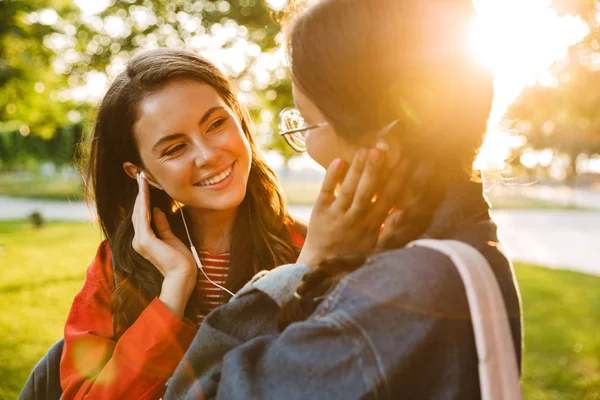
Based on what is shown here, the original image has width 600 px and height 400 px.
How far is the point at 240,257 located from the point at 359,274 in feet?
4.20

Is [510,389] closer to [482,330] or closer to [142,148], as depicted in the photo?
[482,330]

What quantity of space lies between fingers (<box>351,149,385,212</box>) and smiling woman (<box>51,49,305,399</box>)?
0.81 meters

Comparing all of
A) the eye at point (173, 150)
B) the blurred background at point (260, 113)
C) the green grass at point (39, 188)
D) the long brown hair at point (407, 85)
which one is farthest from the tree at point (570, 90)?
the green grass at point (39, 188)

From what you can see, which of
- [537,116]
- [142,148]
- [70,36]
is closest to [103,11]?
[70,36]

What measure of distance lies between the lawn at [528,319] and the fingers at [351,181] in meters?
2.23

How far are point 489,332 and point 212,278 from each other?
154 cm

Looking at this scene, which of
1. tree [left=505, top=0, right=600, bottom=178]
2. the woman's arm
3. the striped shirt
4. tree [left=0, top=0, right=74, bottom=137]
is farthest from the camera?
tree [left=0, top=0, right=74, bottom=137]

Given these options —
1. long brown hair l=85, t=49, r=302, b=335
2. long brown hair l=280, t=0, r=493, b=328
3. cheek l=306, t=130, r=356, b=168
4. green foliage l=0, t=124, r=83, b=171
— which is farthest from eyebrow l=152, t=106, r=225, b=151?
green foliage l=0, t=124, r=83, b=171

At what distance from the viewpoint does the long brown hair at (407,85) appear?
4.09 ft

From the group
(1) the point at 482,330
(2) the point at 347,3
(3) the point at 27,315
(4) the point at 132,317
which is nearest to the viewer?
(1) the point at 482,330

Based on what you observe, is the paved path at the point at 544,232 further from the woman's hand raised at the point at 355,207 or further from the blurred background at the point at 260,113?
the woman's hand raised at the point at 355,207

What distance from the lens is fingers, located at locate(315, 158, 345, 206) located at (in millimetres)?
1402

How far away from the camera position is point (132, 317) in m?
2.15

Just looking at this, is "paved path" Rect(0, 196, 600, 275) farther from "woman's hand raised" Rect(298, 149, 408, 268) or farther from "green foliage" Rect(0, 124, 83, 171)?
"green foliage" Rect(0, 124, 83, 171)
